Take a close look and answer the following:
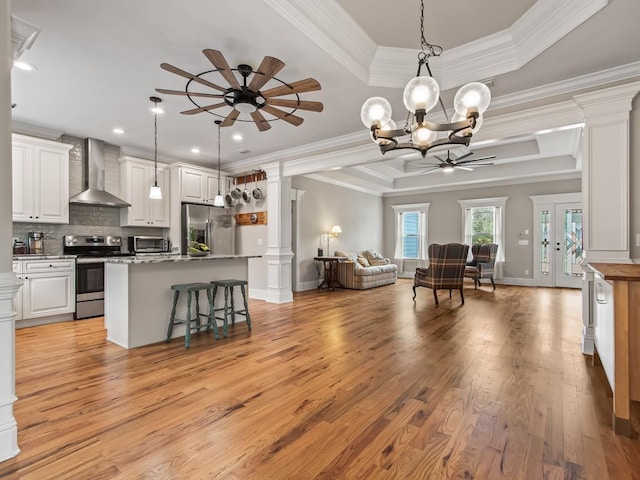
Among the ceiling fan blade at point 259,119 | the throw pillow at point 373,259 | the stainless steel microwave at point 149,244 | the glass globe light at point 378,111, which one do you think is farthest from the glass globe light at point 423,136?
the throw pillow at point 373,259

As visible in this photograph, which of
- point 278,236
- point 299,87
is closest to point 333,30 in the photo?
point 299,87

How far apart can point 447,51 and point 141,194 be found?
16.8ft

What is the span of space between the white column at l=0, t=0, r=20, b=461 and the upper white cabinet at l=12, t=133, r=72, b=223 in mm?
3543

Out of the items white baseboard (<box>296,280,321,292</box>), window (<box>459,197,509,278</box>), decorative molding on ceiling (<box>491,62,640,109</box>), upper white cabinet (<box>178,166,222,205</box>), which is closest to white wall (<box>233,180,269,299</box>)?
upper white cabinet (<box>178,166,222,205</box>)

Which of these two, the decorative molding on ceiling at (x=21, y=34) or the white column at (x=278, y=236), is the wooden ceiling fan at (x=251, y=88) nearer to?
the decorative molding on ceiling at (x=21, y=34)

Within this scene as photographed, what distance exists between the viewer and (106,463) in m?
1.58

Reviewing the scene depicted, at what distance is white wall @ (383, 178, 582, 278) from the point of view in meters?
7.81

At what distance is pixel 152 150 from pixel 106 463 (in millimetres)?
5280

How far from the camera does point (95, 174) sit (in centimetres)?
507

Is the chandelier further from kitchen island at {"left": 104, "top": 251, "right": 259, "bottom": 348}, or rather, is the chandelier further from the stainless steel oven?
the stainless steel oven

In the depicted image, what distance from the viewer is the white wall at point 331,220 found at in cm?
727

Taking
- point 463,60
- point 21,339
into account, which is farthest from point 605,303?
point 21,339

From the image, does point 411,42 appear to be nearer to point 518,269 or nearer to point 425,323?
point 425,323

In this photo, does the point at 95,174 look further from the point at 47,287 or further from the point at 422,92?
the point at 422,92
